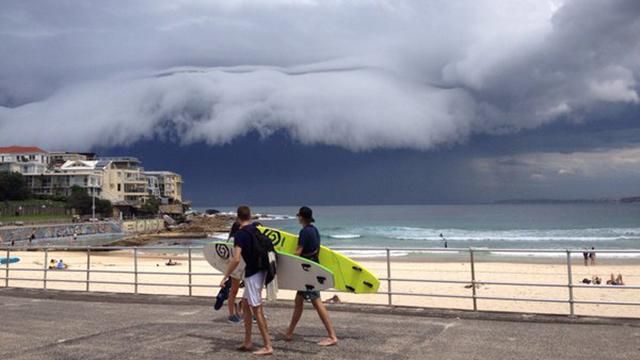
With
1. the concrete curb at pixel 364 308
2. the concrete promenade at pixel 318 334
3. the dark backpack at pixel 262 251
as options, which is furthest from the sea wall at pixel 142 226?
the dark backpack at pixel 262 251

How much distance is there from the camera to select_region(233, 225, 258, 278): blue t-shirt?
20.4 ft

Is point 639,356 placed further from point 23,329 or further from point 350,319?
point 23,329

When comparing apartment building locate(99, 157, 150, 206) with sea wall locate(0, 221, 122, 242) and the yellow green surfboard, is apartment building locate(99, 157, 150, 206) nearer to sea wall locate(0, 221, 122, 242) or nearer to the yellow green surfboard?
sea wall locate(0, 221, 122, 242)

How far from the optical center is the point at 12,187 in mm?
89062

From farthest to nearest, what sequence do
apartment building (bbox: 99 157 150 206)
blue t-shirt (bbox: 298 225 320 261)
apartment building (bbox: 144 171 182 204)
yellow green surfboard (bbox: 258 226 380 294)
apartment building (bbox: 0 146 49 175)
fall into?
apartment building (bbox: 144 171 182 204) < apartment building (bbox: 99 157 150 206) < apartment building (bbox: 0 146 49 175) < yellow green surfboard (bbox: 258 226 380 294) < blue t-shirt (bbox: 298 225 320 261)

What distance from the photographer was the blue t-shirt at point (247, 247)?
623 centimetres

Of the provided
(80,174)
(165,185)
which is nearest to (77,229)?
(80,174)

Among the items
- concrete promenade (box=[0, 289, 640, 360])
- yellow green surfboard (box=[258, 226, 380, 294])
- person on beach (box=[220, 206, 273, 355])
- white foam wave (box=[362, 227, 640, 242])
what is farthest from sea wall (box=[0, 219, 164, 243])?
person on beach (box=[220, 206, 273, 355])

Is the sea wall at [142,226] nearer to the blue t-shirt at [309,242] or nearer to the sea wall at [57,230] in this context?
the sea wall at [57,230]

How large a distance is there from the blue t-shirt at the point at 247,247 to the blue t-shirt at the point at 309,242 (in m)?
0.73

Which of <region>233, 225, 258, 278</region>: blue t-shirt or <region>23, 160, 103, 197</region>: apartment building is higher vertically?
<region>23, 160, 103, 197</region>: apartment building

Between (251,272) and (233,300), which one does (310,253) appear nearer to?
(251,272)

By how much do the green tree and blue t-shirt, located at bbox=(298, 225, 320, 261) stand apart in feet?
306

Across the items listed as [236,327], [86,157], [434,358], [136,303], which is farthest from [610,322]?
[86,157]
